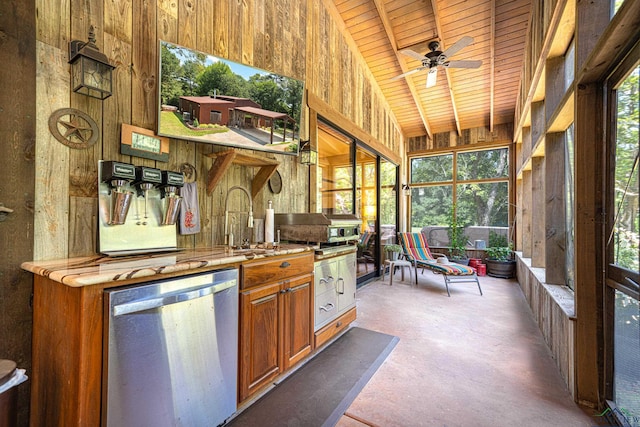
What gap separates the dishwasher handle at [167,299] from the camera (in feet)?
3.70

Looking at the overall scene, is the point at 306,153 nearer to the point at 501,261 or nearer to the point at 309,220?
the point at 309,220

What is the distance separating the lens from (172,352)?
129 centimetres

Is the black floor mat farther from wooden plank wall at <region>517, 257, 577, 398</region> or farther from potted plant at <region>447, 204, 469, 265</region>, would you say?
potted plant at <region>447, 204, 469, 265</region>

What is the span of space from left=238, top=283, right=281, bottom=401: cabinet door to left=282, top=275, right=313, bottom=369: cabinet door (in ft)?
0.27

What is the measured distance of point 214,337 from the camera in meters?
1.48

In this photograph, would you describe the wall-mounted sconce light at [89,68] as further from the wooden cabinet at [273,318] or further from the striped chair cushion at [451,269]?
the striped chair cushion at [451,269]

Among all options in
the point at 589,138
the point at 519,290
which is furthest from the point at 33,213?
the point at 519,290

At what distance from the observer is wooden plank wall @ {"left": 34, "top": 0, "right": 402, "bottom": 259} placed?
58.4 inches

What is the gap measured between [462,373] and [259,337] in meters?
1.62

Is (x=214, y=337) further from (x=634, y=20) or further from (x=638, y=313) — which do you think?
(x=634, y=20)

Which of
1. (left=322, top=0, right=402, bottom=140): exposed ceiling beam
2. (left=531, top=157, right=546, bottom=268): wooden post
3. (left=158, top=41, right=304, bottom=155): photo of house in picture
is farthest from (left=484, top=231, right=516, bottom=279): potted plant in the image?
(left=158, top=41, right=304, bottom=155): photo of house in picture

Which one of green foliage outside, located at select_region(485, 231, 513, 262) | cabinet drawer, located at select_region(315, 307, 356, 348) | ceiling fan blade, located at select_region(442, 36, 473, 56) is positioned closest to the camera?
cabinet drawer, located at select_region(315, 307, 356, 348)

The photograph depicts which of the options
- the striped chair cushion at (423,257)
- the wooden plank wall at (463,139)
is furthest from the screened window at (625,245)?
the wooden plank wall at (463,139)

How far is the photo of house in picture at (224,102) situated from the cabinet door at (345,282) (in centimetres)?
124
